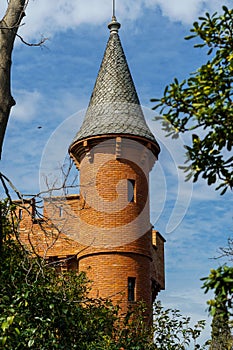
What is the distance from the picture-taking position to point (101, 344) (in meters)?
11.3

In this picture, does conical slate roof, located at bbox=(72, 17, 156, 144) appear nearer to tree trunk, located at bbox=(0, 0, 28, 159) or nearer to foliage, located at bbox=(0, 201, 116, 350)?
foliage, located at bbox=(0, 201, 116, 350)

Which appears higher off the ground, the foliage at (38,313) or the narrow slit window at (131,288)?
the narrow slit window at (131,288)

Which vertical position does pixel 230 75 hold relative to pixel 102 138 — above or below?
below

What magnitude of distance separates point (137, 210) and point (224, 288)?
647 inches

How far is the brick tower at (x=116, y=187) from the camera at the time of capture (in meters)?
20.8

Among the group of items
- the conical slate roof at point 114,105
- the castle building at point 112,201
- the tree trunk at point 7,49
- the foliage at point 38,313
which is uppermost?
the conical slate roof at point 114,105

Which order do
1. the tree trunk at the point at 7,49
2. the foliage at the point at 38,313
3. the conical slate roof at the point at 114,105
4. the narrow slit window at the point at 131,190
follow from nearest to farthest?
the foliage at the point at 38,313 < the tree trunk at the point at 7,49 < the narrow slit window at the point at 131,190 < the conical slate roof at the point at 114,105

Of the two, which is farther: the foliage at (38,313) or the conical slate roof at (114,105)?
Answer: the conical slate roof at (114,105)

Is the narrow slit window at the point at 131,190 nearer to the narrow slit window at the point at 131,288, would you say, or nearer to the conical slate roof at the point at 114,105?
the conical slate roof at the point at 114,105

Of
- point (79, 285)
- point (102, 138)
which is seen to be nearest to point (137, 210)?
point (102, 138)

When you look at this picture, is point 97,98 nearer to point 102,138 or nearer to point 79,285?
→ point 102,138

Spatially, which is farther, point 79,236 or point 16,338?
point 79,236

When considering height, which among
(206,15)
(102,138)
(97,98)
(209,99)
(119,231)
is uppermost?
(97,98)

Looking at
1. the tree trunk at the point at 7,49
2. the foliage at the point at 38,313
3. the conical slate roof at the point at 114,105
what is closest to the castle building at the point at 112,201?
the conical slate roof at the point at 114,105
